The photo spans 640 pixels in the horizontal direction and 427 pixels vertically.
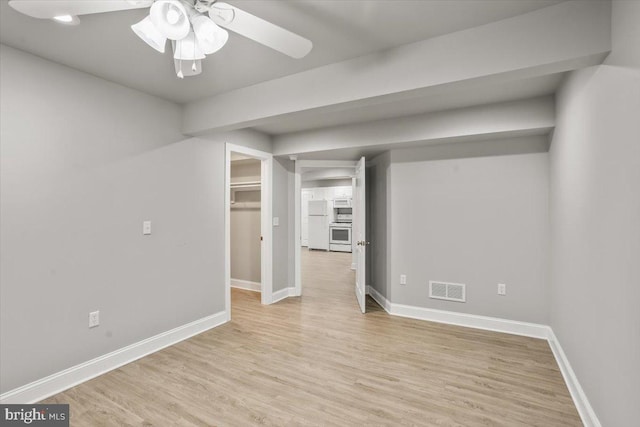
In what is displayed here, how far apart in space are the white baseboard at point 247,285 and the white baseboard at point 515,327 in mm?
1975

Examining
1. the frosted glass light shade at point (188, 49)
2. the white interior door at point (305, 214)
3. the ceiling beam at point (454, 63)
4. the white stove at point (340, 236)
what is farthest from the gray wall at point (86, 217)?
the white interior door at point (305, 214)

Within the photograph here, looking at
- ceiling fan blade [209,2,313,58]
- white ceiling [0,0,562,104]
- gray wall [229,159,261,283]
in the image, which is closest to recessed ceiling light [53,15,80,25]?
white ceiling [0,0,562,104]

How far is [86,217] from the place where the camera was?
8.11 feet

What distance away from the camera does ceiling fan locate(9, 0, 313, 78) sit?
4.07 feet

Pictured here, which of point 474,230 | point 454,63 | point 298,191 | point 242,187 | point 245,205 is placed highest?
point 454,63

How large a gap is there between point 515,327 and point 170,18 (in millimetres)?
4027

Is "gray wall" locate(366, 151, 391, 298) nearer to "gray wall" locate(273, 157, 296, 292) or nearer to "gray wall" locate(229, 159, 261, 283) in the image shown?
"gray wall" locate(273, 157, 296, 292)

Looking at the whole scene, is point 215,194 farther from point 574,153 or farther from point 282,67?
point 574,153

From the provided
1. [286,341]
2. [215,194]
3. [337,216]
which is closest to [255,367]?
[286,341]

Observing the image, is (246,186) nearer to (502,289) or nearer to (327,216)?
(502,289)

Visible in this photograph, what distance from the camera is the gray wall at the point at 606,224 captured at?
138cm

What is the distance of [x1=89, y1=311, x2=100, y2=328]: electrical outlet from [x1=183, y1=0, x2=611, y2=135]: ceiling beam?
2049 millimetres

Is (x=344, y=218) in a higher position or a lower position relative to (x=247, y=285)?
higher

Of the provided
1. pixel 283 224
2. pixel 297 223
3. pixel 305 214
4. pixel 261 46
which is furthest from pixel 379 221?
pixel 305 214
